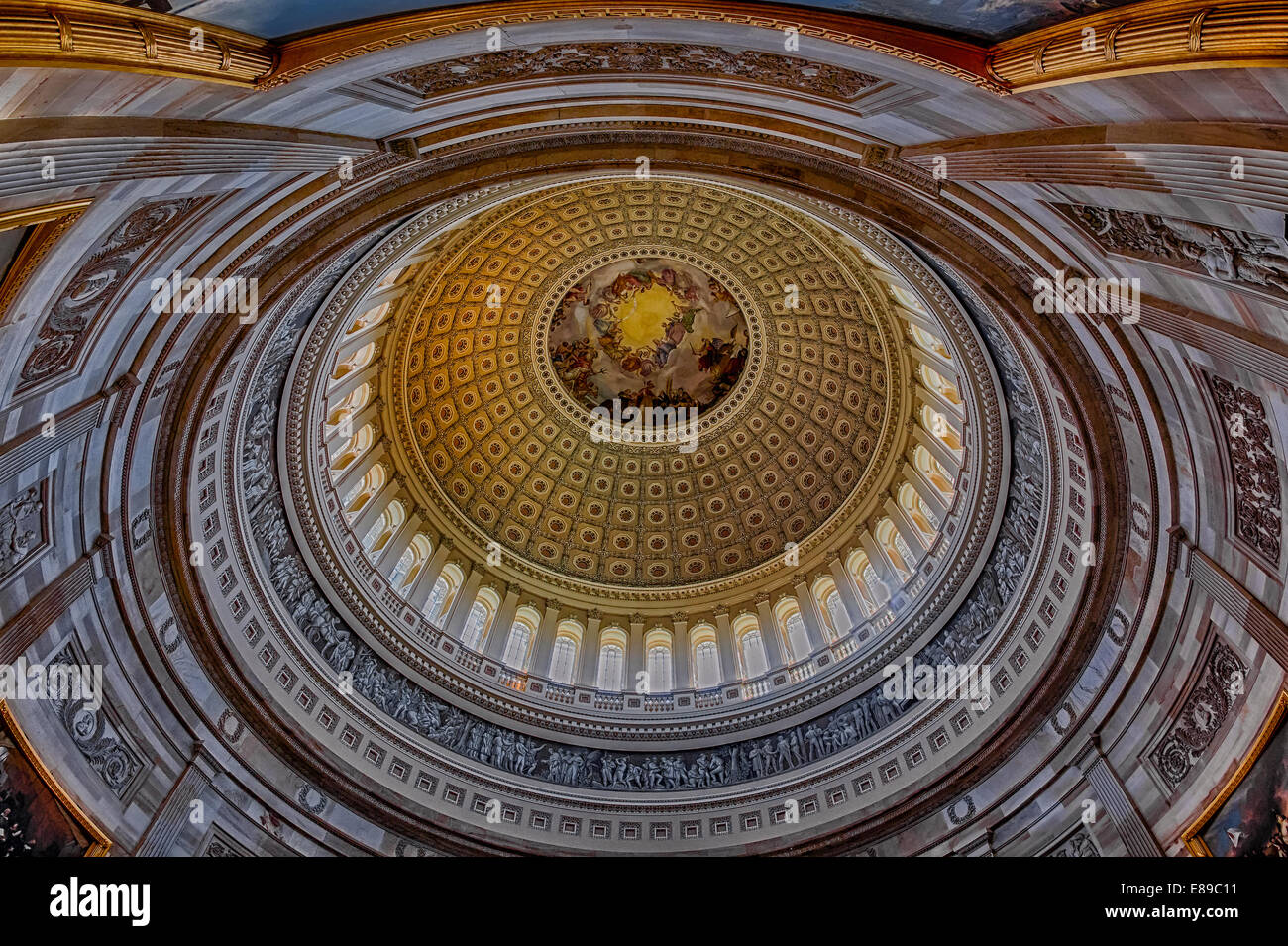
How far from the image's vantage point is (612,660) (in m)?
26.4

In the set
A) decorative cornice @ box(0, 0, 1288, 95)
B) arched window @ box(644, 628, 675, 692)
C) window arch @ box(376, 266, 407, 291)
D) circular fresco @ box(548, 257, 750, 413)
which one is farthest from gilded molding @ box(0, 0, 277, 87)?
circular fresco @ box(548, 257, 750, 413)

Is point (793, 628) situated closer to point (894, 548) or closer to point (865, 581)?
point (865, 581)

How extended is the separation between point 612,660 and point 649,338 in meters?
11.7

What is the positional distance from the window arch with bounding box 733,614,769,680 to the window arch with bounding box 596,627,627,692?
12.1 ft

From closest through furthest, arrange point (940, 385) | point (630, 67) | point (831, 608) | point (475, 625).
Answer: point (630, 67), point (940, 385), point (475, 625), point (831, 608)

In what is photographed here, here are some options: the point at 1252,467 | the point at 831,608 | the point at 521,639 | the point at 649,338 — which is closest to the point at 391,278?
the point at 649,338

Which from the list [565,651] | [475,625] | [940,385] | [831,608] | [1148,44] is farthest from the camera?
[565,651]

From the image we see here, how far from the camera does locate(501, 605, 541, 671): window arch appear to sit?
81.7 feet

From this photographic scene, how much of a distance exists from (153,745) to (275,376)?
8.01 m

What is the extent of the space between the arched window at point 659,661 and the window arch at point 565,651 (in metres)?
2.29

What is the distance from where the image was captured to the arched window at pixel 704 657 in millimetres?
25469

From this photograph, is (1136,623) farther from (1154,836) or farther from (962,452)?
(962,452)

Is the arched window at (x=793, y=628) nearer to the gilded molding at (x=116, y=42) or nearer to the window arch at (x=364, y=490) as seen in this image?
the window arch at (x=364, y=490)

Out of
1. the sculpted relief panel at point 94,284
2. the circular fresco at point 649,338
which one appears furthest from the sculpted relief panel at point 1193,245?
the circular fresco at point 649,338
